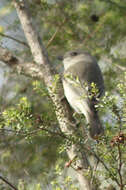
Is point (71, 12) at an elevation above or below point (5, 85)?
above

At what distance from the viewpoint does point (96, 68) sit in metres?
3.01

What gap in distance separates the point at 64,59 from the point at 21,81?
0.97m

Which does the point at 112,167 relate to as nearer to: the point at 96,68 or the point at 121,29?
the point at 96,68

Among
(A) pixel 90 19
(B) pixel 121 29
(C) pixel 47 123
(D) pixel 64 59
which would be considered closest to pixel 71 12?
(D) pixel 64 59

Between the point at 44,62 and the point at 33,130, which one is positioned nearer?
the point at 33,130

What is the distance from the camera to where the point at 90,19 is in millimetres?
3789

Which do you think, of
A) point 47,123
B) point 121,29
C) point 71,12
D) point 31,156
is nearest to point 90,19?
point 121,29

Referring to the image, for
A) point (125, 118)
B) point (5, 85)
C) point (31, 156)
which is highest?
point (5, 85)

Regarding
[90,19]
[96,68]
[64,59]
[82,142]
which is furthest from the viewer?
[90,19]

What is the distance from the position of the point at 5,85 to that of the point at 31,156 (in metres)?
1.15

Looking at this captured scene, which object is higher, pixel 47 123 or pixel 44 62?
pixel 44 62

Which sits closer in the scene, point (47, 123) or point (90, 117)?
point (47, 123)

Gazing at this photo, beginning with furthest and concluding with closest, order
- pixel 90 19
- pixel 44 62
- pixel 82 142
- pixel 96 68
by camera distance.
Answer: pixel 90 19
pixel 96 68
pixel 44 62
pixel 82 142

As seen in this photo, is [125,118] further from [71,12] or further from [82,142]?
[71,12]
